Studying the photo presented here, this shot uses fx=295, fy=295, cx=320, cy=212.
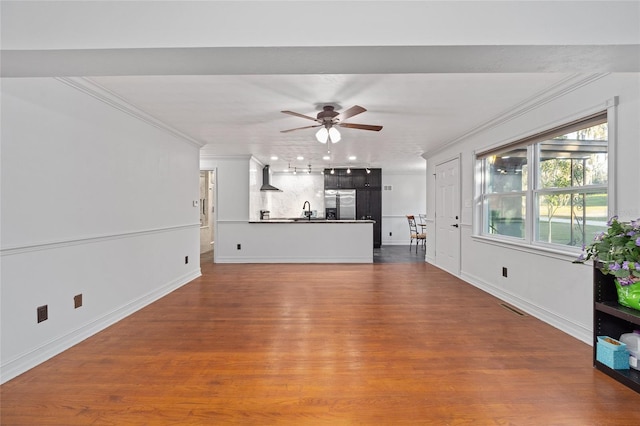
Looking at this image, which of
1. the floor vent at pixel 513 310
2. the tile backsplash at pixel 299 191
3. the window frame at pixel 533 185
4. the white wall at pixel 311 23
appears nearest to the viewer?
the white wall at pixel 311 23

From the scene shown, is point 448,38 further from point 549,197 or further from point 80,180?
point 80,180

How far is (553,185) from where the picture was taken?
3.12 meters

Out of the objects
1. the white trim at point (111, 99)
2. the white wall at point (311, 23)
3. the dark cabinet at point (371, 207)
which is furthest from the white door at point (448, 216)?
the white trim at point (111, 99)

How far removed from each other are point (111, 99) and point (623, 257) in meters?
4.33

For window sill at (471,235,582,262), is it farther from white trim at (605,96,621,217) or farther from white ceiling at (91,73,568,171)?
white ceiling at (91,73,568,171)

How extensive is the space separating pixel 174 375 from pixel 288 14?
7.77ft

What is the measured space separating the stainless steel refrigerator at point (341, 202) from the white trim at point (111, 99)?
16.8 ft

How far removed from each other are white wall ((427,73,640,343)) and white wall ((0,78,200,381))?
4.40m

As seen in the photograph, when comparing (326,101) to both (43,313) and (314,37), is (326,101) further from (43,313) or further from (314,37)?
(43,313)

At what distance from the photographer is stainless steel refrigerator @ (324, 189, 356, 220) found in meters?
8.69

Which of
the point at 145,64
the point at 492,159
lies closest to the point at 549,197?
the point at 492,159

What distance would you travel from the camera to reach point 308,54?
1.57 m

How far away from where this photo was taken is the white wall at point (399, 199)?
367 inches

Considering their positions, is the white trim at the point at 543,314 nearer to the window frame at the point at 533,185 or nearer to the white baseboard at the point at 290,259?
the window frame at the point at 533,185
